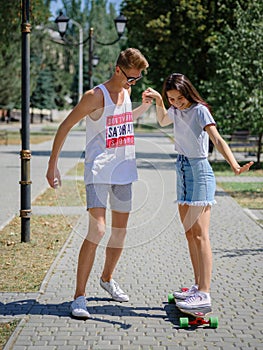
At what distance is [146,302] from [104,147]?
1483mm

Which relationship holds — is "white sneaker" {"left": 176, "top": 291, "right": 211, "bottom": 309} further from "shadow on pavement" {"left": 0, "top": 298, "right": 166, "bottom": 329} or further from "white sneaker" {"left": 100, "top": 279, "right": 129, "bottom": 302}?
"white sneaker" {"left": 100, "top": 279, "right": 129, "bottom": 302}

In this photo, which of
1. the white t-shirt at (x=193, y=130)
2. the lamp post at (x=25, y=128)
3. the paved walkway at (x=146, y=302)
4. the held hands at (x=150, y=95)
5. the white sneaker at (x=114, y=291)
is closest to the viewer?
the paved walkway at (x=146, y=302)

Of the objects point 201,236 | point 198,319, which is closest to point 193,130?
point 201,236

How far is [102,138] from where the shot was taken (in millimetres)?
5383

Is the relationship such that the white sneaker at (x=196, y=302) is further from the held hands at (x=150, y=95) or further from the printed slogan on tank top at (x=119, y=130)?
the held hands at (x=150, y=95)

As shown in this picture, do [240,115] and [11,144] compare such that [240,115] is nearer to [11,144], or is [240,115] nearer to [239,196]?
[239,196]

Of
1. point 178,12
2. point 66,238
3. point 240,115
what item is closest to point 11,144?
point 178,12

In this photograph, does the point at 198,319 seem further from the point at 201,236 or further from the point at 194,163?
the point at 194,163

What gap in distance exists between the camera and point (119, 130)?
17.9ft

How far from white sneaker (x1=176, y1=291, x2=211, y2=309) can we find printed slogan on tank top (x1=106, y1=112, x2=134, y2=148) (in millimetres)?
1367

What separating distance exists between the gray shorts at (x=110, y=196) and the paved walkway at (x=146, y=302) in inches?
35.1

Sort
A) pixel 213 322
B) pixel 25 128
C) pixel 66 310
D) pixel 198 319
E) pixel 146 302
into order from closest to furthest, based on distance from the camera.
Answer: pixel 213 322, pixel 198 319, pixel 66 310, pixel 146 302, pixel 25 128

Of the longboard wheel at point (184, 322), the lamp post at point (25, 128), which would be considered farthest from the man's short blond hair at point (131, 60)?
the lamp post at point (25, 128)

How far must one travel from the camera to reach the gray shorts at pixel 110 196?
5.40 m
